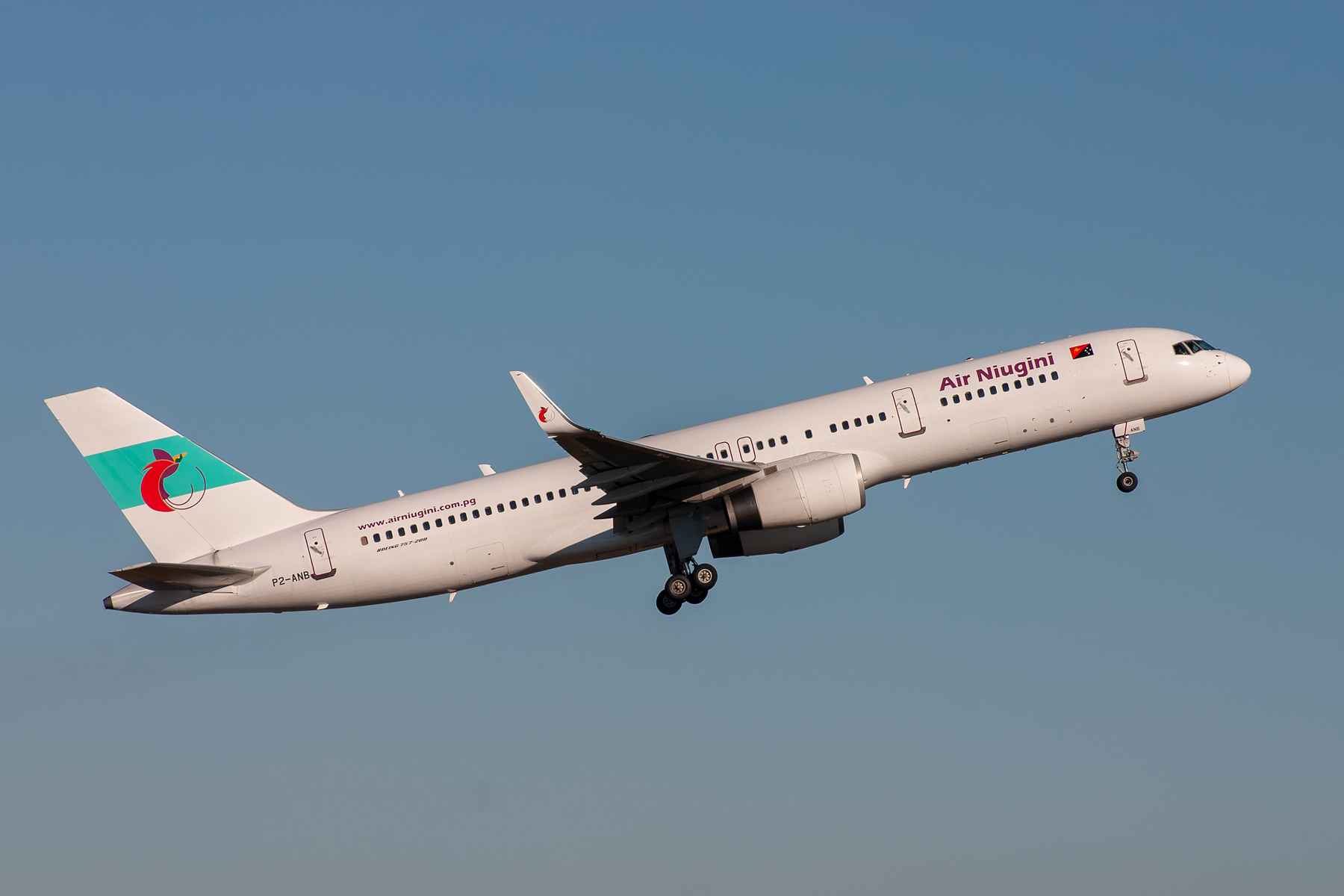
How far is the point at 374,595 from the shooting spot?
40.0 m

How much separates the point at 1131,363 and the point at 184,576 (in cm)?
2960

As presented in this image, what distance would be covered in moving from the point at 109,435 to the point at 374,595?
1056cm

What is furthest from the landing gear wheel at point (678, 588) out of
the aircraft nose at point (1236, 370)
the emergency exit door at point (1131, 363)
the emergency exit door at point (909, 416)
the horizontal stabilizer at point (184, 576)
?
the aircraft nose at point (1236, 370)

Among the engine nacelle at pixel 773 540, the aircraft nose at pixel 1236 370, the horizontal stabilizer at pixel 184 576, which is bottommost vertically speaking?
the engine nacelle at pixel 773 540

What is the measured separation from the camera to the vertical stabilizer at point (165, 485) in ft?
136

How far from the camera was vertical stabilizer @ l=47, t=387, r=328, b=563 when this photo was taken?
41.4 meters

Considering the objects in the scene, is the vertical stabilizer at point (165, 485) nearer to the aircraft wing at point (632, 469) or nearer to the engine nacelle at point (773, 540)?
the aircraft wing at point (632, 469)

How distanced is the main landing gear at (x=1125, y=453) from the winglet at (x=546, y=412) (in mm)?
17819

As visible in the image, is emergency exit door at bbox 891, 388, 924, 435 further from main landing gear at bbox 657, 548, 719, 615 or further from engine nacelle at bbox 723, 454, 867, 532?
main landing gear at bbox 657, 548, 719, 615

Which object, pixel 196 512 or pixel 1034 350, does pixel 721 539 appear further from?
pixel 196 512

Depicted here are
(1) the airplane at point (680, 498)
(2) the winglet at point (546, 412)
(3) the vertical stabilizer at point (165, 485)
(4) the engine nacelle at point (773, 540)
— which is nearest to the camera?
(2) the winglet at point (546, 412)

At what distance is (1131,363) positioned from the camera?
4088cm

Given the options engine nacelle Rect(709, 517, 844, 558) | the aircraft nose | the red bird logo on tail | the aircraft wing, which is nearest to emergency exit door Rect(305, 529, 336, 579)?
the red bird logo on tail

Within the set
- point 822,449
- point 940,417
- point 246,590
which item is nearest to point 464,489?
point 246,590
